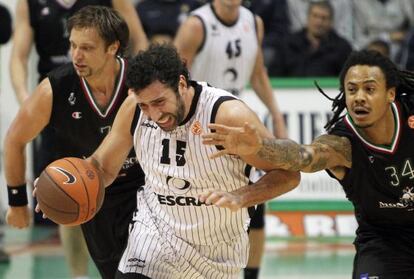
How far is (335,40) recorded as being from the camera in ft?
39.3

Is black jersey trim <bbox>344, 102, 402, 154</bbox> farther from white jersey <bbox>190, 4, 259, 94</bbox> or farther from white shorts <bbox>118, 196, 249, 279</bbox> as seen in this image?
white jersey <bbox>190, 4, 259, 94</bbox>

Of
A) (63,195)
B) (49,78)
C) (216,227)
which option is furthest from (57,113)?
(216,227)

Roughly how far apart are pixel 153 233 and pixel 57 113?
3.77ft

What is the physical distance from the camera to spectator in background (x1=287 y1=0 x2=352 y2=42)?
12.9 m

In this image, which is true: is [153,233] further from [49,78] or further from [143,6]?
[143,6]

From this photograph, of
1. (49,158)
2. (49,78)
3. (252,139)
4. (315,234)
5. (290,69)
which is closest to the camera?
(252,139)

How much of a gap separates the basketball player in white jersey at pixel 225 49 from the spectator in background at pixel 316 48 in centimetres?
360

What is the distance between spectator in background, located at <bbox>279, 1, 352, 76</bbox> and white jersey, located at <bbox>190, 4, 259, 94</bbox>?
3.64 meters

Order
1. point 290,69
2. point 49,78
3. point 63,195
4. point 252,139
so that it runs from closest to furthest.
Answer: point 252,139 → point 63,195 → point 49,78 → point 290,69

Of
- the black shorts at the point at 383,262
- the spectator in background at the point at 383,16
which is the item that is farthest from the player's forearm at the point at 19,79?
the spectator in background at the point at 383,16

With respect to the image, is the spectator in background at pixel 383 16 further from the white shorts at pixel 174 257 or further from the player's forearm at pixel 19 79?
the white shorts at pixel 174 257

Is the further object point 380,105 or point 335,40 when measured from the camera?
point 335,40

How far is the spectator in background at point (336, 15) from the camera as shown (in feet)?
42.5

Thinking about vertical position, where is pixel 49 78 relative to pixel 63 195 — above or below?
above
